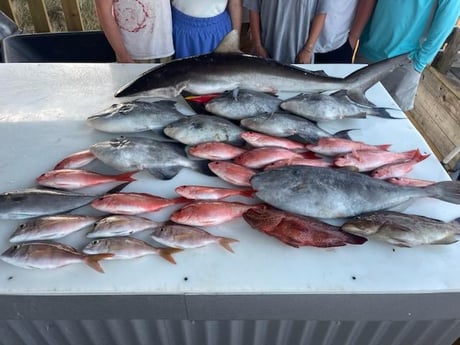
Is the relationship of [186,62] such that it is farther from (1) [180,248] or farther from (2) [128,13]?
(1) [180,248]

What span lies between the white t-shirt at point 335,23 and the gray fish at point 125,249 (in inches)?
70.0

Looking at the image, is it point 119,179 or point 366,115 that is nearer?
point 119,179

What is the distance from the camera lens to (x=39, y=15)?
9.80 ft

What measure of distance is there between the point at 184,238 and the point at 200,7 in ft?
4.95

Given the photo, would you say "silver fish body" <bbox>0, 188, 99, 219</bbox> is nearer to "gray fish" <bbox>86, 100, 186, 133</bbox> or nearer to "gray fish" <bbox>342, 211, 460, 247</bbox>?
"gray fish" <bbox>86, 100, 186, 133</bbox>

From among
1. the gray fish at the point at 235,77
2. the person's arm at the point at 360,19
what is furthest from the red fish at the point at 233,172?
the person's arm at the point at 360,19

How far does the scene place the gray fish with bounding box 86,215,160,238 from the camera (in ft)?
3.07

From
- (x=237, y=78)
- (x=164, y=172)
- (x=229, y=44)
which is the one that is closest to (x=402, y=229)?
(x=164, y=172)

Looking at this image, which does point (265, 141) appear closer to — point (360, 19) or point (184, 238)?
point (184, 238)

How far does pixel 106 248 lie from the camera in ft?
2.95

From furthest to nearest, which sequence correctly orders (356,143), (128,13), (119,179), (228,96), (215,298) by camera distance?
(128,13), (228,96), (356,143), (119,179), (215,298)

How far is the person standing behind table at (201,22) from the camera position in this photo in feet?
6.53

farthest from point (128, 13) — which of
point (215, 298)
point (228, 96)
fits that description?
point (215, 298)

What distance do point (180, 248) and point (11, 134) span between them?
32.9 inches
